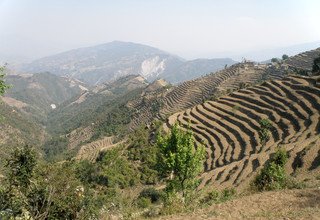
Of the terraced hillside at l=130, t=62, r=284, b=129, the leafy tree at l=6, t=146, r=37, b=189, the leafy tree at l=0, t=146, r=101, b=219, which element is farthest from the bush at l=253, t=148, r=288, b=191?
the terraced hillside at l=130, t=62, r=284, b=129

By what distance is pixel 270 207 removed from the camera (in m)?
16.5

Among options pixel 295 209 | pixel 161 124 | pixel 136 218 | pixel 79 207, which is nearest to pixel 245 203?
pixel 295 209

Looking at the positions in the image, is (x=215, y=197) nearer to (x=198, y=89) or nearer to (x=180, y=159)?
(x=180, y=159)

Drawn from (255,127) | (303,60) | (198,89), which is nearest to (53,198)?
(255,127)

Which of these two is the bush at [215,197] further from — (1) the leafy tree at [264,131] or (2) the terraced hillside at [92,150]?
(2) the terraced hillside at [92,150]

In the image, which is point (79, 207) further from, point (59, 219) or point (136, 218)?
point (136, 218)

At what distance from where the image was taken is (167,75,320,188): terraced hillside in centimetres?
4072

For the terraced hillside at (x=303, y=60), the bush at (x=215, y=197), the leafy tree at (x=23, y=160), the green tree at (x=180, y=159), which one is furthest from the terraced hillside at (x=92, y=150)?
the terraced hillside at (x=303, y=60)

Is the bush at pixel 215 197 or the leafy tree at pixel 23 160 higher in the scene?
the leafy tree at pixel 23 160

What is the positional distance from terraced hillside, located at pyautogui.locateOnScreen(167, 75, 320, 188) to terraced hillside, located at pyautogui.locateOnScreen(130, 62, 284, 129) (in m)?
69.9

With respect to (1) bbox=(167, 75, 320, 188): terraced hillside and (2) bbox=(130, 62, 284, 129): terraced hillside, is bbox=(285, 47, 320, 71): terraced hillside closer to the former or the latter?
(2) bbox=(130, 62, 284, 129): terraced hillside

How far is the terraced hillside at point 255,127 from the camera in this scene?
134 ft

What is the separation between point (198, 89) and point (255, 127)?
108m

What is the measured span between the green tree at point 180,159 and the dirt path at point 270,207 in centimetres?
477
